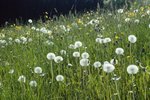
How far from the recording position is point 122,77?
8.71 feet

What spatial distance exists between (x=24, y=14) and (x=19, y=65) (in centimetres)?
1288

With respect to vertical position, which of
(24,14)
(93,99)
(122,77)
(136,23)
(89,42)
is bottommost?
(93,99)

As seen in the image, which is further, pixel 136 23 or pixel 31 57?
pixel 136 23

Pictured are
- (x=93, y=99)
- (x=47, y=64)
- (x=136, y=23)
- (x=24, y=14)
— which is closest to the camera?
(x=93, y=99)

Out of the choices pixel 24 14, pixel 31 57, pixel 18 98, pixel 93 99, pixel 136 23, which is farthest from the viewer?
pixel 24 14

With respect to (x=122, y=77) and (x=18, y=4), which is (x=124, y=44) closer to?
(x=122, y=77)

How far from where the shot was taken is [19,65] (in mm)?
3537

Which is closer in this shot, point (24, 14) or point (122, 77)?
point (122, 77)

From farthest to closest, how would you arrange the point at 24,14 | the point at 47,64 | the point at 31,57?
1. the point at 24,14
2. the point at 31,57
3. the point at 47,64

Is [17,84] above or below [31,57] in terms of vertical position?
below

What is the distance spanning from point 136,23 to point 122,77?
77.2 inches

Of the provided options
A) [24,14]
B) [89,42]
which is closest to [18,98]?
[89,42]

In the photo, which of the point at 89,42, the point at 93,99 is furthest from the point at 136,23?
the point at 93,99

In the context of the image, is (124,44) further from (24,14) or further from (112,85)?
(24,14)
